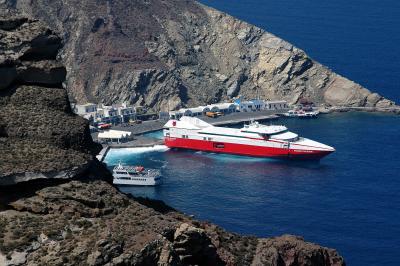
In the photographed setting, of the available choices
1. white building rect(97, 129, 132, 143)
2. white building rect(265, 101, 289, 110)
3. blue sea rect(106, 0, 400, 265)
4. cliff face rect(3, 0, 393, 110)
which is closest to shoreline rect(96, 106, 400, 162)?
white building rect(97, 129, 132, 143)

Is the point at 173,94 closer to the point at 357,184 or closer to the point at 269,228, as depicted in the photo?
the point at 357,184

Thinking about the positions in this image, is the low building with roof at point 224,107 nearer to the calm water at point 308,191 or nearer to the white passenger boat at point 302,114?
the white passenger boat at point 302,114

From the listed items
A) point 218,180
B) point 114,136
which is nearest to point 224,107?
point 114,136

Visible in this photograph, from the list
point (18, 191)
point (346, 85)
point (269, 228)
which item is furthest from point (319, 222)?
point (346, 85)

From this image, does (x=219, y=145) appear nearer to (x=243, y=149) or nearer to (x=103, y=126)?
(x=243, y=149)

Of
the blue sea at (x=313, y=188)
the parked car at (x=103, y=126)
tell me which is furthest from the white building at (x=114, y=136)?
the parked car at (x=103, y=126)

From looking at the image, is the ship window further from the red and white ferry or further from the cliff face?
the cliff face

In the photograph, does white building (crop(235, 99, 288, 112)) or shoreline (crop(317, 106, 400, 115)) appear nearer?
white building (crop(235, 99, 288, 112))
